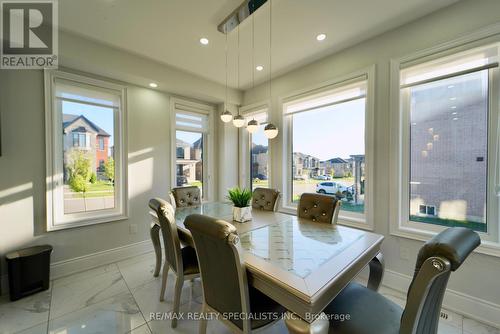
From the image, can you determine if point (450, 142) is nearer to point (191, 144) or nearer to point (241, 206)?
point (241, 206)

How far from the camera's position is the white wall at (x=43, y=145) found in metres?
2.27

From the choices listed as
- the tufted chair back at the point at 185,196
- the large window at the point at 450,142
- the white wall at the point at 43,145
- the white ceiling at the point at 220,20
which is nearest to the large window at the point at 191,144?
the white wall at the point at 43,145

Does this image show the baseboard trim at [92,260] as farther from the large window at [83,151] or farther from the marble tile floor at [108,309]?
the large window at [83,151]

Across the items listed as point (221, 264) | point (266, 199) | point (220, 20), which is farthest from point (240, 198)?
point (220, 20)

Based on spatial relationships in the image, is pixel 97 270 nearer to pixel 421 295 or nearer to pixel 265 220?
pixel 265 220

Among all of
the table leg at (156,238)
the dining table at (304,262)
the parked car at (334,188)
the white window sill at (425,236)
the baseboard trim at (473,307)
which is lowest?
the baseboard trim at (473,307)

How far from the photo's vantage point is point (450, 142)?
6.79 feet

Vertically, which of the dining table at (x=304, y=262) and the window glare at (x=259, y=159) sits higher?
the window glare at (x=259, y=159)

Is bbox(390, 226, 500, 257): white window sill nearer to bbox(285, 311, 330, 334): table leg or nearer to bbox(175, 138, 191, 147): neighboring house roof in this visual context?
bbox(285, 311, 330, 334): table leg

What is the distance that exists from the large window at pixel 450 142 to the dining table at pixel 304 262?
43.1 inches

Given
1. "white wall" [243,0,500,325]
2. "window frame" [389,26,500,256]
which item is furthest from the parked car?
"window frame" [389,26,500,256]

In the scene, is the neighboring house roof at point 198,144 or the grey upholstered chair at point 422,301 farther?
the neighboring house roof at point 198,144

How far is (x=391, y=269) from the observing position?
2.32 metres

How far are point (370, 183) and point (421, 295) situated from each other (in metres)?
1.78
